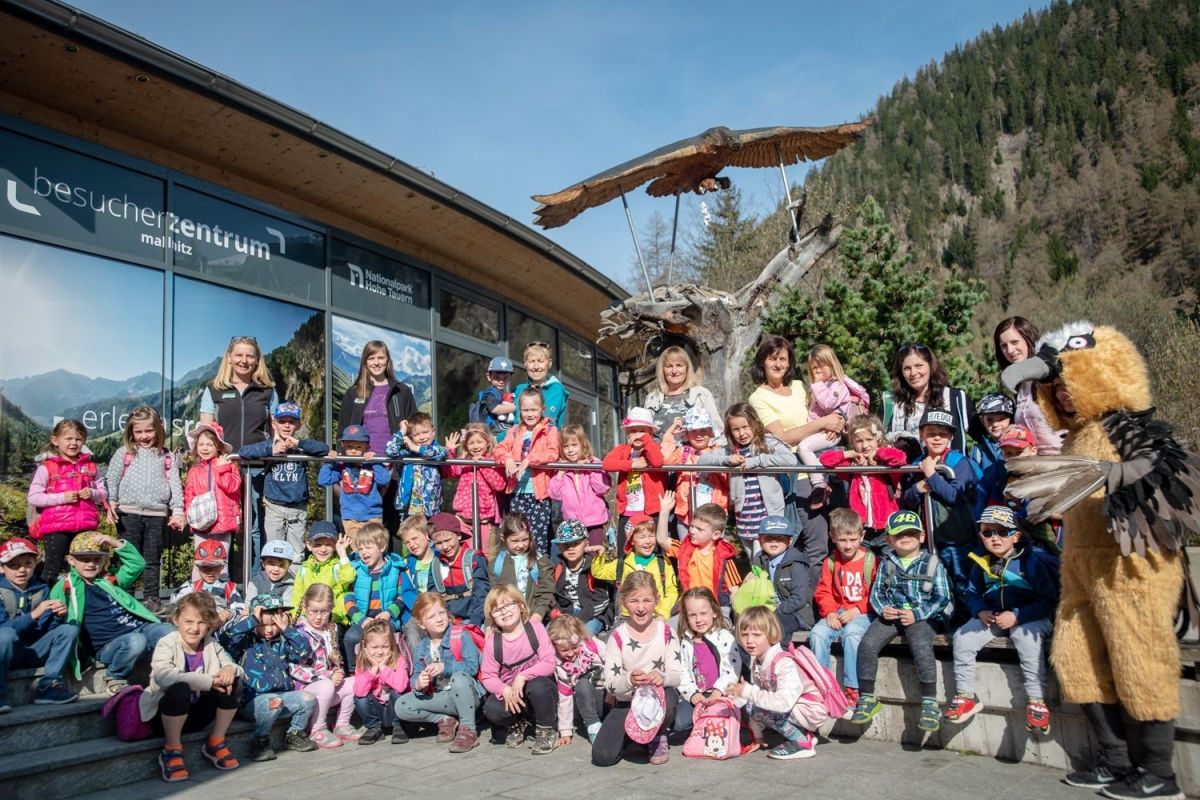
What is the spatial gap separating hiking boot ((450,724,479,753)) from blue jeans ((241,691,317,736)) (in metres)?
0.94

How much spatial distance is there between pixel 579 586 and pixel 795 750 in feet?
6.10

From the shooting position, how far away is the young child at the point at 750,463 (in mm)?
5973

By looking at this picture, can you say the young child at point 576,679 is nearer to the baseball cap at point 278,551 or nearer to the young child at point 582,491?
the young child at point 582,491

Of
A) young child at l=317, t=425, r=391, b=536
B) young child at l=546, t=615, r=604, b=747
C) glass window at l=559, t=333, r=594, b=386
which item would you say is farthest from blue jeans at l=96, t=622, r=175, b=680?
glass window at l=559, t=333, r=594, b=386

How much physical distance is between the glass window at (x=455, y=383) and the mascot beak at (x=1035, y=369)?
8827mm

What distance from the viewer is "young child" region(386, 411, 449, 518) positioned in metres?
6.92

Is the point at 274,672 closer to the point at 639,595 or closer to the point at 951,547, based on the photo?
the point at 639,595

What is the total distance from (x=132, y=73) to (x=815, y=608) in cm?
668

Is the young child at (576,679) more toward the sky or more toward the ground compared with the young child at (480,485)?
more toward the ground

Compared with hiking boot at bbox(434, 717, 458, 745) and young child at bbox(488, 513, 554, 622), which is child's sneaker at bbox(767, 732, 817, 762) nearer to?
young child at bbox(488, 513, 554, 622)

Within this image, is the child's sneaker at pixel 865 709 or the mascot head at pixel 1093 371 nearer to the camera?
the mascot head at pixel 1093 371

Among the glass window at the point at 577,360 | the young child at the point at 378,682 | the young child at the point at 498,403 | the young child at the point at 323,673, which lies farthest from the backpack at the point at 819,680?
the glass window at the point at 577,360

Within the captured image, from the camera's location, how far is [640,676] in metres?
5.06

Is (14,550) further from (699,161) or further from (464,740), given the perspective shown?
(699,161)
